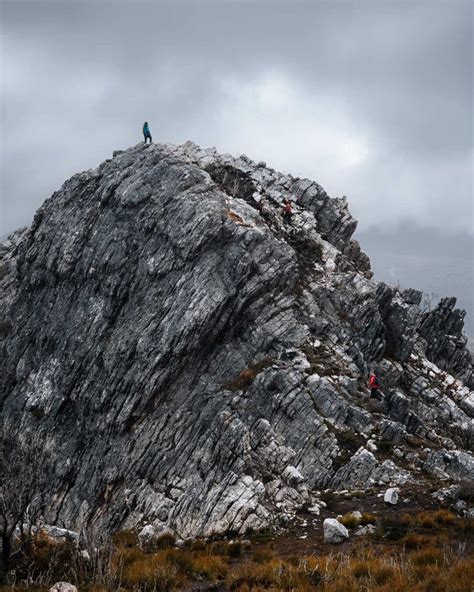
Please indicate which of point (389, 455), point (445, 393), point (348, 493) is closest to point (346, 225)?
point (445, 393)

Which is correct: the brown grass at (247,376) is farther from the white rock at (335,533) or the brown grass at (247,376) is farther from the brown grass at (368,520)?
the white rock at (335,533)

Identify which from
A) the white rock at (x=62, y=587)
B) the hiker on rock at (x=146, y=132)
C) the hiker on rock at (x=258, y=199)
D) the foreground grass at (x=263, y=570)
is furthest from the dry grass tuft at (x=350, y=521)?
the hiker on rock at (x=146, y=132)

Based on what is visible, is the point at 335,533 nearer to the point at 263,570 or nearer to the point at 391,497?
the point at 391,497

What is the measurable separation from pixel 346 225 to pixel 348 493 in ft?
114

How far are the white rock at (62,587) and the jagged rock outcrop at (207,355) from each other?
→ 14.1m

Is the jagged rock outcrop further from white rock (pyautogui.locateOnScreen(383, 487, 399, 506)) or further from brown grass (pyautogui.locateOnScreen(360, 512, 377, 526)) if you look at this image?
brown grass (pyautogui.locateOnScreen(360, 512, 377, 526))

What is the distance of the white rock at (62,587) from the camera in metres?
13.6

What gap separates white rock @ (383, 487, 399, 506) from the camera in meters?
26.1

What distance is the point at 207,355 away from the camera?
39812mm

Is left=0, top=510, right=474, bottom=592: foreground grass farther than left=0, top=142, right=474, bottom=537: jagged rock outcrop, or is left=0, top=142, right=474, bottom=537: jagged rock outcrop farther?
left=0, top=142, right=474, bottom=537: jagged rock outcrop

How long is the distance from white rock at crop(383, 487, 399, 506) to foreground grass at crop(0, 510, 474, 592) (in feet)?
19.4

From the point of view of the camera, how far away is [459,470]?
3027 centimetres

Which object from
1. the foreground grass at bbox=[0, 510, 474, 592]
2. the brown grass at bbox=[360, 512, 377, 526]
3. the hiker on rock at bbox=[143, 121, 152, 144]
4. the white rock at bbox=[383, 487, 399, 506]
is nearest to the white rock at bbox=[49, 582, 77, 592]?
the foreground grass at bbox=[0, 510, 474, 592]

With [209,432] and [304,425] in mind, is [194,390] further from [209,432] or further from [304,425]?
[304,425]
